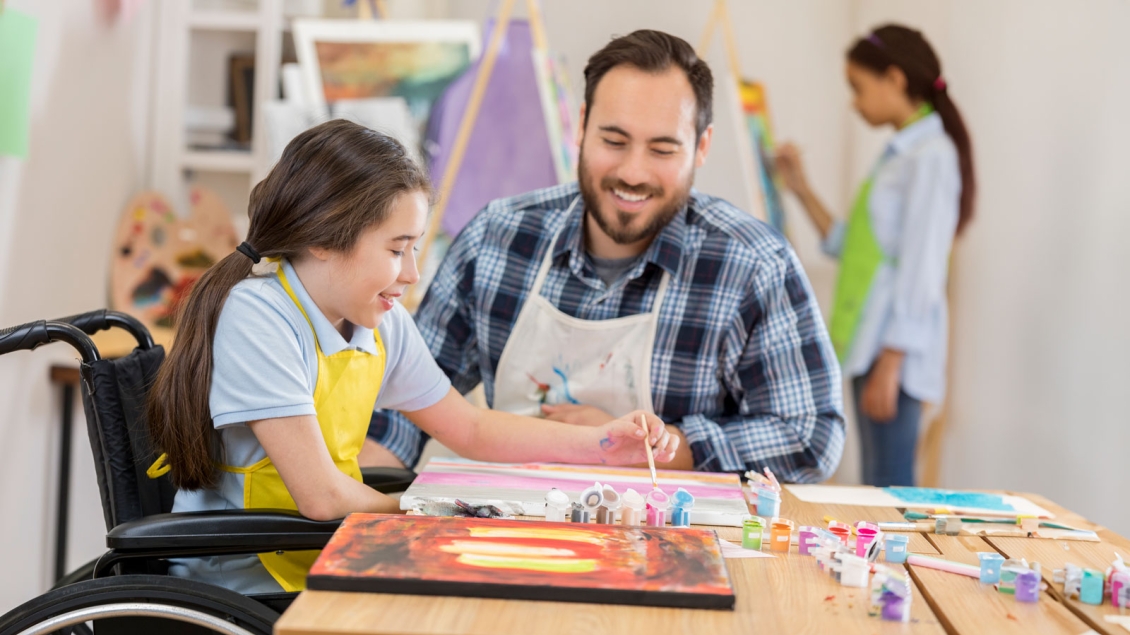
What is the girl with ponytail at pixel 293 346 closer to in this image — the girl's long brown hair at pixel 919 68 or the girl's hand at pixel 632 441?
the girl's hand at pixel 632 441

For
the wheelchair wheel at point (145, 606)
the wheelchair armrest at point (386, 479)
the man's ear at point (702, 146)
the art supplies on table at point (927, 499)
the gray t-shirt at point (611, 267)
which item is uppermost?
the man's ear at point (702, 146)

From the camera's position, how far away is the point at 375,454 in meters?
1.90

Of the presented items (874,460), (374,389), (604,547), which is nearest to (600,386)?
(374,389)

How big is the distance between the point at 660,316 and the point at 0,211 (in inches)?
56.4

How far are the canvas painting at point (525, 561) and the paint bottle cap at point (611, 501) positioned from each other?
3.1 inches

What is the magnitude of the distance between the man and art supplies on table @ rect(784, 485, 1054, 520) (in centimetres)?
21

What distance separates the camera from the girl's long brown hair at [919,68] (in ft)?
10.1

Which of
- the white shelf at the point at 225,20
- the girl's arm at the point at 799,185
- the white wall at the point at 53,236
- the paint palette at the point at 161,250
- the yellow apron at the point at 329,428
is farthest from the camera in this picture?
the girl's arm at the point at 799,185

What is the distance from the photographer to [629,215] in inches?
76.8

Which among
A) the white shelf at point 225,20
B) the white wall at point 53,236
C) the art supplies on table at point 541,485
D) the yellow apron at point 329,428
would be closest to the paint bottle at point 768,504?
the art supplies on table at point 541,485

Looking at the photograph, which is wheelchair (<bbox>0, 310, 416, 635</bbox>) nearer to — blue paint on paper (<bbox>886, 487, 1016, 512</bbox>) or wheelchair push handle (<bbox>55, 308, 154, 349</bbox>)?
wheelchair push handle (<bbox>55, 308, 154, 349</bbox>)

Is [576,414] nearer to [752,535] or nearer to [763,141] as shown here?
[752,535]

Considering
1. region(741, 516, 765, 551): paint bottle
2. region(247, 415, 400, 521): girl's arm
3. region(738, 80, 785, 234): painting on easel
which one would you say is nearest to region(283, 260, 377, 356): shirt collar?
region(247, 415, 400, 521): girl's arm

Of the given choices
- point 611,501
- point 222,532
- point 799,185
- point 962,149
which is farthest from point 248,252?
point 799,185
